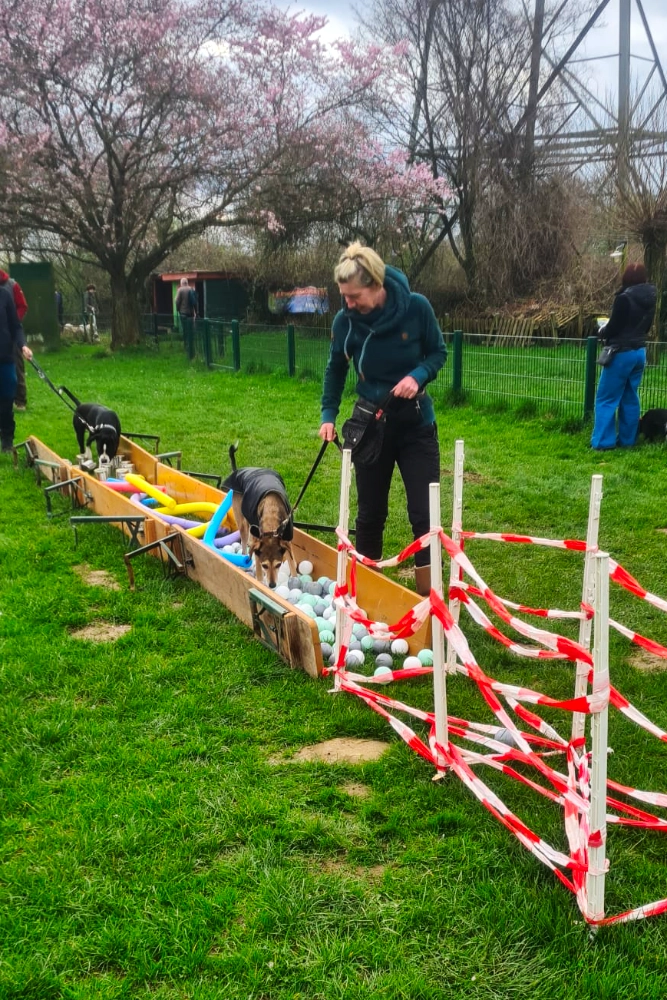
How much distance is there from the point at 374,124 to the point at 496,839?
956 inches

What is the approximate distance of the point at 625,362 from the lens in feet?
30.7

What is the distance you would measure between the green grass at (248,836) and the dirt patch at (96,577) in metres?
0.19


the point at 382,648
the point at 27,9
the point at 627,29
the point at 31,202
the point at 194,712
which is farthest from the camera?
the point at 627,29

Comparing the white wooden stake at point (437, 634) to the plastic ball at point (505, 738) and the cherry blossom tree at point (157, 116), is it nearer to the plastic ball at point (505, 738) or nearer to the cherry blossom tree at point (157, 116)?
the plastic ball at point (505, 738)

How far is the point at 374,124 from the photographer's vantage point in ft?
77.9

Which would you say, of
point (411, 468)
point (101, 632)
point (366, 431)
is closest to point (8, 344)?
point (101, 632)

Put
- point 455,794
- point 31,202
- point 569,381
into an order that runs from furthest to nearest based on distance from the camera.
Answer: point 31,202 → point 569,381 → point 455,794

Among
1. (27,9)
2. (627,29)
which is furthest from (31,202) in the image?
(627,29)

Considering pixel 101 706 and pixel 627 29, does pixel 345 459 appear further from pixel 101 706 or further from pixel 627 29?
pixel 627 29

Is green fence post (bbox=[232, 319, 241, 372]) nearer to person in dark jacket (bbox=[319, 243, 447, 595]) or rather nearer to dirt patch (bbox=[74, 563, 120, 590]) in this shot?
dirt patch (bbox=[74, 563, 120, 590])

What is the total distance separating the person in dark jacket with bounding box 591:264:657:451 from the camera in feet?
30.2

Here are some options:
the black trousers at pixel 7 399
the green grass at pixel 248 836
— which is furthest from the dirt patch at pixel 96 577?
the black trousers at pixel 7 399

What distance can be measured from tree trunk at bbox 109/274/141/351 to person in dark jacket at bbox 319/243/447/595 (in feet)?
66.7

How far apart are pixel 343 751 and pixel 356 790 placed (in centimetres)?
28
